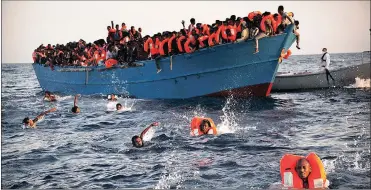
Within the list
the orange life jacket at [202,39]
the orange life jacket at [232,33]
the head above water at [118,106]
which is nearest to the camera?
the orange life jacket at [232,33]

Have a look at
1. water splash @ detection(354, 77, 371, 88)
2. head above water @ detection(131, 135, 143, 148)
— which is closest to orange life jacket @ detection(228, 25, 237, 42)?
head above water @ detection(131, 135, 143, 148)

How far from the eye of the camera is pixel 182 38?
1253 cm

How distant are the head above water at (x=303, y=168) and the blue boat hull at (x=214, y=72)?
271 inches

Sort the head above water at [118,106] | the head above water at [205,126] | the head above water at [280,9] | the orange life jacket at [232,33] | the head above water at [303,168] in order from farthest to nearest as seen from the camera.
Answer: the head above water at [118,106] < the orange life jacket at [232,33] < the head above water at [280,9] < the head above water at [205,126] < the head above water at [303,168]

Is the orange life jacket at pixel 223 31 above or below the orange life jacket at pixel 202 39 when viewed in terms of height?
above

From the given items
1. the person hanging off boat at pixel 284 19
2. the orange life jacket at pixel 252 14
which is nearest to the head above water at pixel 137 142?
the orange life jacket at pixel 252 14

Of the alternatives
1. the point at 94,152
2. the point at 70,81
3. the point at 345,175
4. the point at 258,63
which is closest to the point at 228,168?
the point at 345,175

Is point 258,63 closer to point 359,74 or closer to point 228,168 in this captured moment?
point 359,74

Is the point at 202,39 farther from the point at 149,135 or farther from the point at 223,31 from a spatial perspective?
the point at 149,135

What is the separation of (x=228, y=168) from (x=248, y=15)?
6.47 meters

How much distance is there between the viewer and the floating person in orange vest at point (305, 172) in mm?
5387

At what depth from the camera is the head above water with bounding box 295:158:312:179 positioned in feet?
17.5

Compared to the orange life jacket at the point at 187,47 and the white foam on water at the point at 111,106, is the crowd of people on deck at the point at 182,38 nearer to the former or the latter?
the orange life jacket at the point at 187,47

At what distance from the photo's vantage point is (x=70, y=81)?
18047 millimetres
